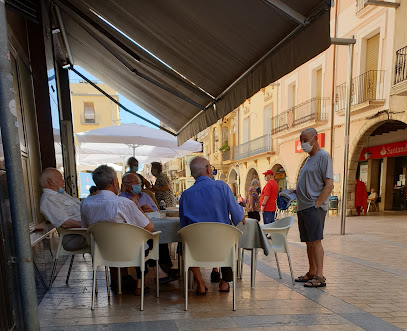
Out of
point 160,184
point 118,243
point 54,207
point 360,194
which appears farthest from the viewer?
point 360,194

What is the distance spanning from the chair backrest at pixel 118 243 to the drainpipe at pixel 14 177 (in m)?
1.10

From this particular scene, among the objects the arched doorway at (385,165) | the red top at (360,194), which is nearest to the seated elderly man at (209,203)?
the arched doorway at (385,165)

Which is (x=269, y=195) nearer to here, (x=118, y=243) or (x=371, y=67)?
(x=118, y=243)

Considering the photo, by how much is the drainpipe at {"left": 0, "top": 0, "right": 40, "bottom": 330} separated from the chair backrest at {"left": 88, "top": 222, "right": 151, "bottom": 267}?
1098 millimetres

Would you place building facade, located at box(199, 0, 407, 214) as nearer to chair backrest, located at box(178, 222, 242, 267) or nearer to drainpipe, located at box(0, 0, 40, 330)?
chair backrest, located at box(178, 222, 242, 267)

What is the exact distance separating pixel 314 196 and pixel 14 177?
10.3 ft

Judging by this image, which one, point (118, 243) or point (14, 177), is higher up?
point (14, 177)

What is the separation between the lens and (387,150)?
45.9 feet

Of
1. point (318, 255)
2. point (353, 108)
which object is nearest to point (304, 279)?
point (318, 255)

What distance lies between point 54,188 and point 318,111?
13363mm

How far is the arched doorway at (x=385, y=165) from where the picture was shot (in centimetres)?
1294

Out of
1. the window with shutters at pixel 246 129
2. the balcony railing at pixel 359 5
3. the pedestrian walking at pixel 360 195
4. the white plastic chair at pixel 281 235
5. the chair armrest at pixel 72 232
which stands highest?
the balcony railing at pixel 359 5

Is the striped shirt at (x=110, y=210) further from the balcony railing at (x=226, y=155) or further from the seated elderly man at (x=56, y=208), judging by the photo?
the balcony railing at (x=226, y=155)

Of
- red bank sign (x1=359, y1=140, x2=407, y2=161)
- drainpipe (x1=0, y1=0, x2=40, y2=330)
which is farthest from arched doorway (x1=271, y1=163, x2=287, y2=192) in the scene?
drainpipe (x1=0, y1=0, x2=40, y2=330)
